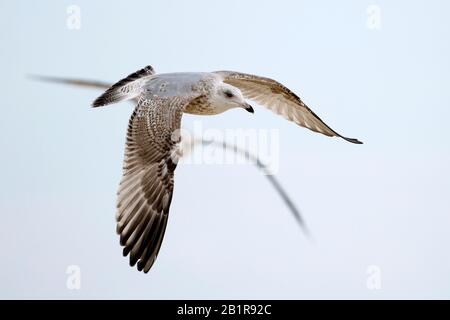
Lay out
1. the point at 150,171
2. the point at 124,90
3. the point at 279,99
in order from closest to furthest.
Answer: the point at 150,171, the point at 124,90, the point at 279,99

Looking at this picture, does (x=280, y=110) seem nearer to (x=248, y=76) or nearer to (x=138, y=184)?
(x=248, y=76)

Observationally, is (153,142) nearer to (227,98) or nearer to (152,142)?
(152,142)

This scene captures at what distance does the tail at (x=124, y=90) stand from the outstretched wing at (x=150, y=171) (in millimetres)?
241

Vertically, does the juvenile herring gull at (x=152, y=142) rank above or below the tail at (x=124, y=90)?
below

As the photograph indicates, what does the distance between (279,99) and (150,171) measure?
1329 mm

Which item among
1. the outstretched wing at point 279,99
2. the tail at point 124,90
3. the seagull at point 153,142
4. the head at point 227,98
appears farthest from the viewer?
the outstretched wing at point 279,99

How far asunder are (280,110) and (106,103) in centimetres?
121

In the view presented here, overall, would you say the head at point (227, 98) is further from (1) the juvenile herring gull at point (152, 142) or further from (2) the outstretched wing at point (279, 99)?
(2) the outstretched wing at point (279, 99)

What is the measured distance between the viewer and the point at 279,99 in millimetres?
5988

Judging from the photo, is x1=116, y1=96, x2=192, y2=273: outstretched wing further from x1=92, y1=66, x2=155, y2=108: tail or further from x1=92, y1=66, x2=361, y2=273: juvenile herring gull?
x1=92, y1=66, x2=155, y2=108: tail

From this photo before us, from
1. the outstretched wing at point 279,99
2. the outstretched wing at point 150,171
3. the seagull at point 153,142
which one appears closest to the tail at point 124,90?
the seagull at point 153,142

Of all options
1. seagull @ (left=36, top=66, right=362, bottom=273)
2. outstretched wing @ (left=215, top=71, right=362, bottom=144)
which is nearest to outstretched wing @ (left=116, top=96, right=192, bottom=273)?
seagull @ (left=36, top=66, right=362, bottom=273)

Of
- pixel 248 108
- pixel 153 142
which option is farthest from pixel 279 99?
pixel 153 142

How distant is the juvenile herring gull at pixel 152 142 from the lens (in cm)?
480
